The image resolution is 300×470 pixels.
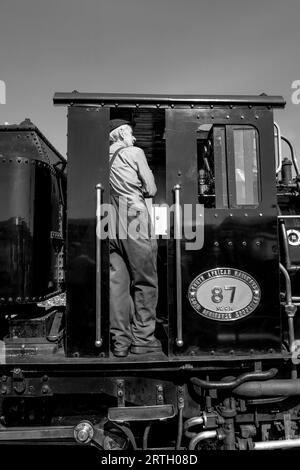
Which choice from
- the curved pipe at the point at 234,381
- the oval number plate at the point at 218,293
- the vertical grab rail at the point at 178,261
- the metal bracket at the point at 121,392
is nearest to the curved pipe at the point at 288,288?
the oval number plate at the point at 218,293

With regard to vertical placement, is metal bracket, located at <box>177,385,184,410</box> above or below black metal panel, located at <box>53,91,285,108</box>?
below

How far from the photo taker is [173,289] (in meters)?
2.74

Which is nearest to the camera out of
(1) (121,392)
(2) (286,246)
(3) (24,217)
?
(1) (121,392)

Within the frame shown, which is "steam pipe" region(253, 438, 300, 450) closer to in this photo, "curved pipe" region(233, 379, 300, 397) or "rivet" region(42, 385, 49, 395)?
"curved pipe" region(233, 379, 300, 397)

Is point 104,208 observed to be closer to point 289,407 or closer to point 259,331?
point 259,331

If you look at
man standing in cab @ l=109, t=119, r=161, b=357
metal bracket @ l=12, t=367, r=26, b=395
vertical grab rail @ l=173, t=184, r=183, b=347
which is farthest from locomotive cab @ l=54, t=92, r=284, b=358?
metal bracket @ l=12, t=367, r=26, b=395

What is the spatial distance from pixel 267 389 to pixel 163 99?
7.50 ft

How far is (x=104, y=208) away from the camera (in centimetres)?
276

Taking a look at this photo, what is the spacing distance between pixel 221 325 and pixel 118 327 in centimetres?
76

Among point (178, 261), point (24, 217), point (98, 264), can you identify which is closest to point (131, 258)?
point (98, 264)

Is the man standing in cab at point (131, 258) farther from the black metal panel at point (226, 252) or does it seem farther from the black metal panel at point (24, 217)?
the black metal panel at point (24, 217)

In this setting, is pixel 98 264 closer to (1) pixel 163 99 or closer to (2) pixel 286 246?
(1) pixel 163 99

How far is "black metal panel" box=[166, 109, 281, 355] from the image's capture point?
2.74 metres
